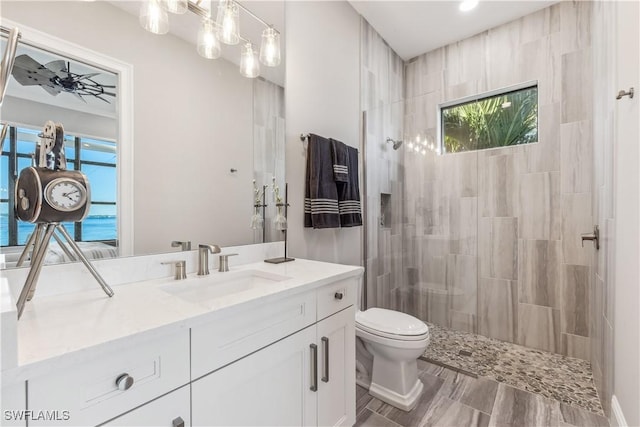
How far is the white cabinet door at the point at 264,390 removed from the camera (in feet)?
2.65

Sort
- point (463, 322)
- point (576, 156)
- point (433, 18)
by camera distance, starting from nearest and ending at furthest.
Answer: point (576, 156)
point (433, 18)
point (463, 322)

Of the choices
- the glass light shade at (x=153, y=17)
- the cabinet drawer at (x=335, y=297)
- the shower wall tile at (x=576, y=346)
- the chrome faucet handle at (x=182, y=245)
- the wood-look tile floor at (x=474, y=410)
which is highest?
the glass light shade at (x=153, y=17)

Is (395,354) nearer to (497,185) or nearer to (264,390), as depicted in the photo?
(264,390)

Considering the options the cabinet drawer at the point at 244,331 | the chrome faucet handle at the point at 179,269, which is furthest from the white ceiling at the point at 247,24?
the cabinet drawer at the point at 244,331

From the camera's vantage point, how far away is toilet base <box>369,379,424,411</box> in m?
1.60

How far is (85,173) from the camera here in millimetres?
1012

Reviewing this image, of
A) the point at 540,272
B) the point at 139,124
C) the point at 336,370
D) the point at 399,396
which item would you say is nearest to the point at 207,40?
the point at 139,124

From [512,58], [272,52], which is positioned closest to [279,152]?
[272,52]

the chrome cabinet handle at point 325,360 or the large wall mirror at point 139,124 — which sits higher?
the large wall mirror at point 139,124

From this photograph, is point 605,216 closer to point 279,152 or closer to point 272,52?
point 279,152

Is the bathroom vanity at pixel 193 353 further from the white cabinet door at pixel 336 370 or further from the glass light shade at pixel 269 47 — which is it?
the glass light shade at pixel 269 47

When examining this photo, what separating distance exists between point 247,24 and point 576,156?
2.44 meters

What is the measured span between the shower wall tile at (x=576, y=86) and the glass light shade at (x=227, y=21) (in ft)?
7.89

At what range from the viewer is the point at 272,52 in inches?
62.7
